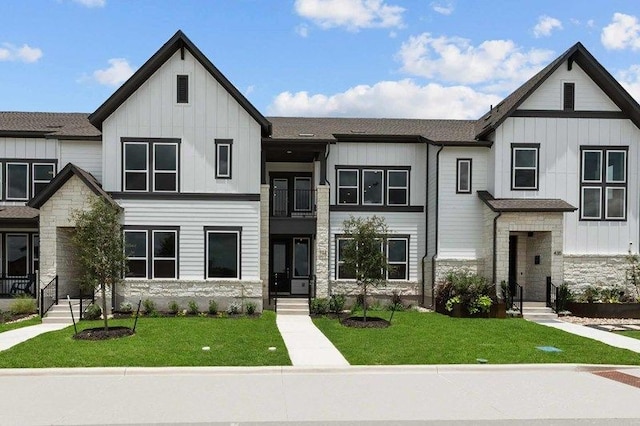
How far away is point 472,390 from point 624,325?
11.1m

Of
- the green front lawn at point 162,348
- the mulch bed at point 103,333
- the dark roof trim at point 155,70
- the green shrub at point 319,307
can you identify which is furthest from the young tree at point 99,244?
the green shrub at point 319,307

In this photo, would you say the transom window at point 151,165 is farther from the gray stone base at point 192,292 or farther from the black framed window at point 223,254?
the gray stone base at point 192,292

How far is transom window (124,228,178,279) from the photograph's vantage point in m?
19.6

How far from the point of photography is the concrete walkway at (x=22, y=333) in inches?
532

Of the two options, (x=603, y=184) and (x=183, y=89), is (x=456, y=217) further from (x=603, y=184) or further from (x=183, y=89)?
(x=183, y=89)

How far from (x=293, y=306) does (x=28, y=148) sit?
1273 centimetres

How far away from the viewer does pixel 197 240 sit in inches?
774

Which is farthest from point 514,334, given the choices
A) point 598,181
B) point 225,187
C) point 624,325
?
point 225,187

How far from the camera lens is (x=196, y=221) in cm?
1967

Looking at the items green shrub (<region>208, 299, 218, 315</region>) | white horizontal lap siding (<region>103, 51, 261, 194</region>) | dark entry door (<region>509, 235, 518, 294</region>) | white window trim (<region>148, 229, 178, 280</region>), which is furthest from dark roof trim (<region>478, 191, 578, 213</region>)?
white window trim (<region>148, 229, 178, 280</region>)

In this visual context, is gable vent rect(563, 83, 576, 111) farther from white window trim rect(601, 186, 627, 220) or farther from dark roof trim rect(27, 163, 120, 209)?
dark roof trim rect(27, 163, 120, 209)

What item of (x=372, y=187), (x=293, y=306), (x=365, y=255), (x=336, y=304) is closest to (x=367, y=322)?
(x=365, y=255)

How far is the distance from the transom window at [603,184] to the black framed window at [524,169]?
6.18 feet

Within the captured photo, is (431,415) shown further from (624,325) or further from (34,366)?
(624,325)
